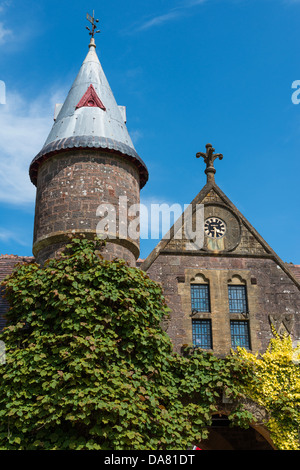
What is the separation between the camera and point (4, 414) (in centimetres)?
1196

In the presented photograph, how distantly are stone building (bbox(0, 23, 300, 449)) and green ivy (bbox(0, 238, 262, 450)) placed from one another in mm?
754

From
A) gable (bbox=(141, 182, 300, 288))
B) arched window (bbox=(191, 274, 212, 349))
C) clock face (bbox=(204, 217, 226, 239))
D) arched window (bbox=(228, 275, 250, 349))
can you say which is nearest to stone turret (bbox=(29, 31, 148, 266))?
gable (bbox=(141, 182, 300, 288))

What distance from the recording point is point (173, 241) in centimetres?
1572

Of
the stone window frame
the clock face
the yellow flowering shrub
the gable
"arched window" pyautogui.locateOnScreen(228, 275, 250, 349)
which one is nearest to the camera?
the yellow flowering shrub

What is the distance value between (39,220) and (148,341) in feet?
14.2

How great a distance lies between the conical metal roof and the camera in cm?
1505

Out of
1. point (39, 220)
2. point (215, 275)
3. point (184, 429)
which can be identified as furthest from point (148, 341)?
point (39, 220)

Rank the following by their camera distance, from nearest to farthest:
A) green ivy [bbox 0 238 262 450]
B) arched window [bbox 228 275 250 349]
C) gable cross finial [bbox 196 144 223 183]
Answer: green ivy [bbox 0 238 262 450], arched window [bbox 228 275 250 349], gable cross finial [bbox 196 144 223 183]

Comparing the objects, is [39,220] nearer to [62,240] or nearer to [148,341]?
[62,240]

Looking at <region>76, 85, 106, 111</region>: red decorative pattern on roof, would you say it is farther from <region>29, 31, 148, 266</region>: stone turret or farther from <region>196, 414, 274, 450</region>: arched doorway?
<region>196, 414, 274, 450</region>: arched doorway

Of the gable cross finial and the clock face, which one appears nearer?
the clock face

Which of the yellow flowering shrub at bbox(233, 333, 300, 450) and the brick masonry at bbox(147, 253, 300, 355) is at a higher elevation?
the brick masonry at bbox(147, 253, 300, 355)

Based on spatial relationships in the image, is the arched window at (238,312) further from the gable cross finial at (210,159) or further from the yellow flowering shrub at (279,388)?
the gable cross finial at (210,159)

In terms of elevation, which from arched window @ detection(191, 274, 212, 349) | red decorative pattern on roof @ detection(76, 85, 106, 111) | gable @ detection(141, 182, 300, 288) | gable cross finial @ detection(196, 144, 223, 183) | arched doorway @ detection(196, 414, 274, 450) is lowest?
arched doorway @ detection(196, 414, 274, 450)
